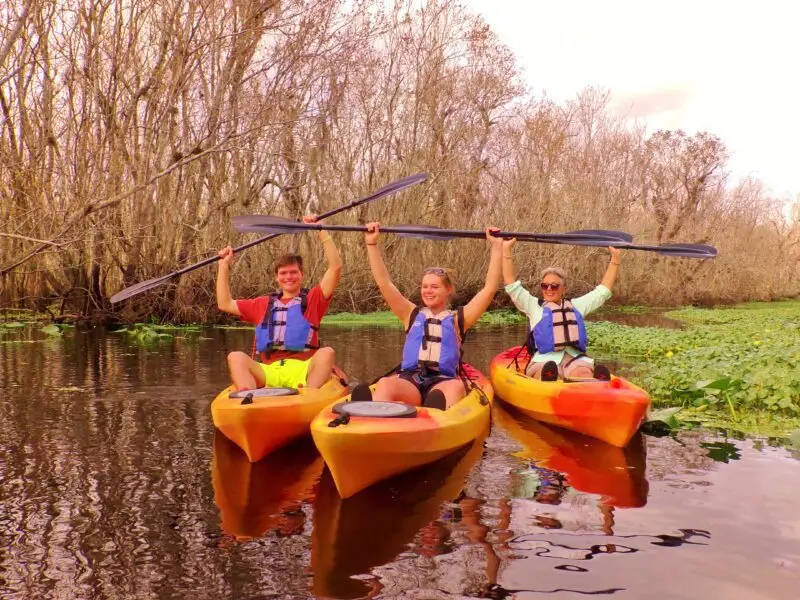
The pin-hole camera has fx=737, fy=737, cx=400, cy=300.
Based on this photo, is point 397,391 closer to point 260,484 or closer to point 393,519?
point 260,484

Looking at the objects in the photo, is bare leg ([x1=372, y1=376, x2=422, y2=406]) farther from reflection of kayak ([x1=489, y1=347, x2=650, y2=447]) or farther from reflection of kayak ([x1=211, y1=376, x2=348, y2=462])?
reflection of kayak ([x1=489, y1=347, x2=650, y2=447])

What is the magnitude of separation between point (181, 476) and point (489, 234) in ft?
8.47

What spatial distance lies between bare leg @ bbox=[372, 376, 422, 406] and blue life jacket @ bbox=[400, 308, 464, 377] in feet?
Answer: 0.71

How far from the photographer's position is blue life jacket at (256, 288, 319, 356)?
492cm

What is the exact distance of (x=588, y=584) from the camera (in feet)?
7.88

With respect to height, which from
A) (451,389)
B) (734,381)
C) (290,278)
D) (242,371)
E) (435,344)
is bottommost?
(734,381)

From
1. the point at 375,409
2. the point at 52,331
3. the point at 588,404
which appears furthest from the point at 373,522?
the point at 52,331

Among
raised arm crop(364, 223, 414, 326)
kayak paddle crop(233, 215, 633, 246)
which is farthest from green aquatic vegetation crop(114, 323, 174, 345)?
raised arm crop(364, 223, 414, 326)

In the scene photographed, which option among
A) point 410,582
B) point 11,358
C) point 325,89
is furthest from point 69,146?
point 410,582

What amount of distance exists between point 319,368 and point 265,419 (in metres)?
0.76

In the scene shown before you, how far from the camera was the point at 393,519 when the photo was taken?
121 inches

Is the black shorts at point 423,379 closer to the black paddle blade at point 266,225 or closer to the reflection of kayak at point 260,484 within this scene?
the reflection of kayak at point 260,484

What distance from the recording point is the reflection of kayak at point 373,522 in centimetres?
251

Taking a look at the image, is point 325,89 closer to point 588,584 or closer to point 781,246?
point 588,584
